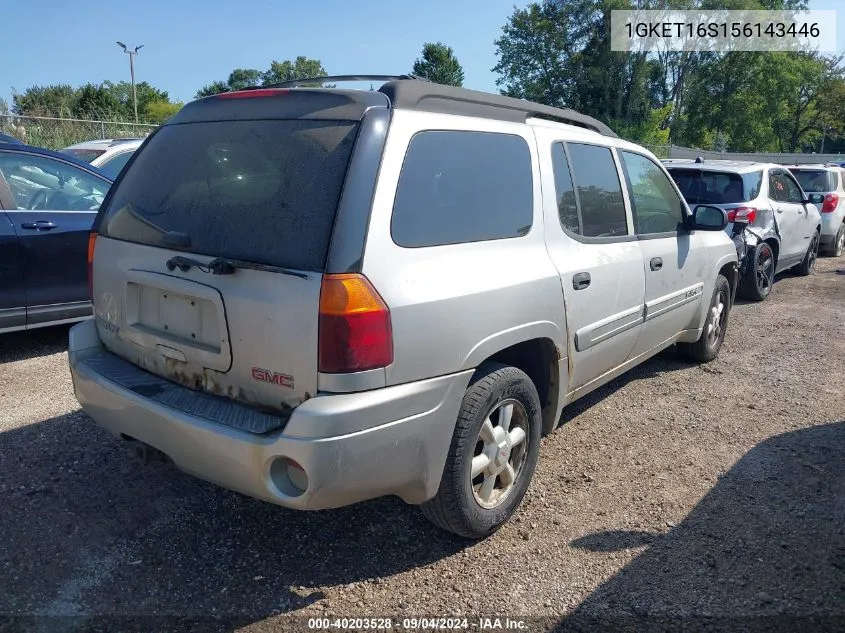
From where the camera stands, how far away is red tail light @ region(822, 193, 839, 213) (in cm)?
1205

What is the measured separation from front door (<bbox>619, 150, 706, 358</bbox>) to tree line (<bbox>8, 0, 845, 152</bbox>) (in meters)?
46.9

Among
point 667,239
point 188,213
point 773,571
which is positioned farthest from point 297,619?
point 667,239

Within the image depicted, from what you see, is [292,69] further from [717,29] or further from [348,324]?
[348,324]

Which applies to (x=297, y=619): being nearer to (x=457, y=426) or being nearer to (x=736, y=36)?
(x=457, y=426)

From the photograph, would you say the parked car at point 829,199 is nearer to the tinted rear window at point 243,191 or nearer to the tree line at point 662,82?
the tinted rear window at point 243,191

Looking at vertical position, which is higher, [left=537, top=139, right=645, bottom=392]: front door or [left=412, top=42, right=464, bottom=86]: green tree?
[left=412, top=42, right=464, bottom=86]: green tree

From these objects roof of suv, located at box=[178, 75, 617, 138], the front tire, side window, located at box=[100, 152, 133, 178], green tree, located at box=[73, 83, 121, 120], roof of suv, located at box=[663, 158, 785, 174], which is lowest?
the front tire

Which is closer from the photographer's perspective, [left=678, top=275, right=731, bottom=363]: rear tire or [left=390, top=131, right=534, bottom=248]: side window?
[left=390, top=131, right=534, bottom=248]: side window

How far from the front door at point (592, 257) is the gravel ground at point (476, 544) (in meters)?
0.68

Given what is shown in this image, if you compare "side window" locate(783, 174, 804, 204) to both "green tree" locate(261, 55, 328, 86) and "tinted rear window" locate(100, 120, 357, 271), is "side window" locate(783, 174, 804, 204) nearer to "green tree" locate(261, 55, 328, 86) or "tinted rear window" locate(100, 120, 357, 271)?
"tinted rear window" locate(100, 120, 357, 271)

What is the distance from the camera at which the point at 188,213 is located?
282 centimetres

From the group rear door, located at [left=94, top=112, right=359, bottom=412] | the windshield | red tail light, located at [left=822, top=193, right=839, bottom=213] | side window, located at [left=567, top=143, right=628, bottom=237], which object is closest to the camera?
rear door, located at [left=94, top=112, right=359, bottom=412]

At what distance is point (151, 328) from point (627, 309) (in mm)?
2596

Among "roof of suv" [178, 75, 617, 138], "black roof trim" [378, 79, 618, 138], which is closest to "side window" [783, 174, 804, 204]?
"black roof trim" [378, 79, 618, 138]
